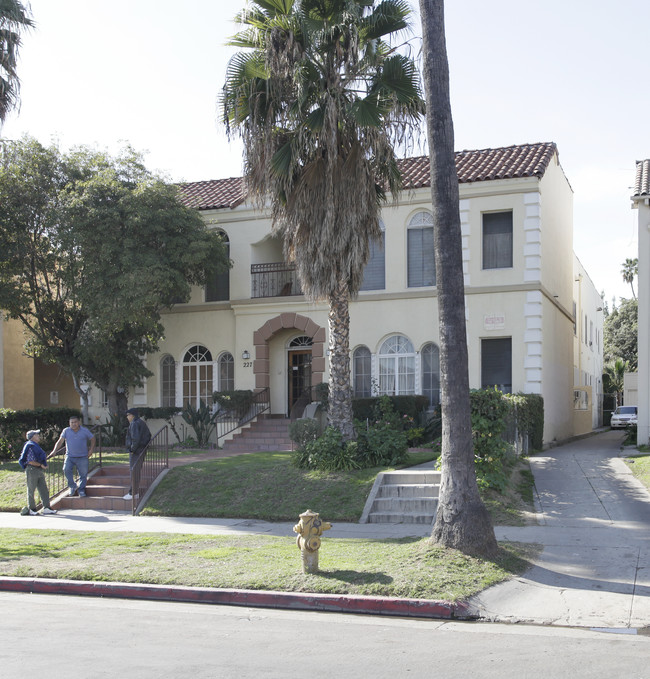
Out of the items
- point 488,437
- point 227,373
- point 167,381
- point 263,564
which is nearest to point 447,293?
point 263,564

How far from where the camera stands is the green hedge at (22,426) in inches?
842

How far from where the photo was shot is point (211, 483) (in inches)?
628

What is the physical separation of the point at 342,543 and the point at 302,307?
14100 millimetres

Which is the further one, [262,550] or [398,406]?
[398,406]

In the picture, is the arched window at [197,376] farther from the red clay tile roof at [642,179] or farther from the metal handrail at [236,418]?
the red clay tile roof at [642,179]

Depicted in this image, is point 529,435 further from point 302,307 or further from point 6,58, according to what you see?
point 6,58

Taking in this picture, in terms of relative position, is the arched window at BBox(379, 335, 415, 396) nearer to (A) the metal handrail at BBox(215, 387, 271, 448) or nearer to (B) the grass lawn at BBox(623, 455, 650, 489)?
(A) the metal handrail at BBox(215, 387, 271, 448)

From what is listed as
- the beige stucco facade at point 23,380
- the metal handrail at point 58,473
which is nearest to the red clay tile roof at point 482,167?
the metal handrail at point 58,473

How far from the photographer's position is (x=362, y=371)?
24.4 m

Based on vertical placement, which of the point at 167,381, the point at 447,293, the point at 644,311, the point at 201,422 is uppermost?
the point at 644,311

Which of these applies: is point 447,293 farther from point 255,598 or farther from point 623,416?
point 623,416

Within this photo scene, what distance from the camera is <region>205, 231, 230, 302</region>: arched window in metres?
26.5

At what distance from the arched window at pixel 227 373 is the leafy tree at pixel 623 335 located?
38.4 metres

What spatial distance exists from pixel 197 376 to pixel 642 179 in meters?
14.9
